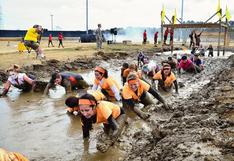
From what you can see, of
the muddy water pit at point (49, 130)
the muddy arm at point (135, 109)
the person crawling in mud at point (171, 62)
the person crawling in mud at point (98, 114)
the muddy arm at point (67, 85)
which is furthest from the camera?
the person crawling in mud at point (171, 62)

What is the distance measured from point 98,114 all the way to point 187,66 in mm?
10240

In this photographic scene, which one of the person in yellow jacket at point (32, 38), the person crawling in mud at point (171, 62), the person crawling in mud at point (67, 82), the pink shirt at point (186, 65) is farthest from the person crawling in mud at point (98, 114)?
the person in yellow jacket at point (32, 38)

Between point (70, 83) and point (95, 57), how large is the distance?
9.78m

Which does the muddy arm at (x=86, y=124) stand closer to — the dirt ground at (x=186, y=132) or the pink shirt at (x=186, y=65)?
the dirt ground at (x=186, y=132)

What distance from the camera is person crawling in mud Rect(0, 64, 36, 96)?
1054cm

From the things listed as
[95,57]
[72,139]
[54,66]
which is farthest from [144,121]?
[95,57]

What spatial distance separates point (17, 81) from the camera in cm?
1068

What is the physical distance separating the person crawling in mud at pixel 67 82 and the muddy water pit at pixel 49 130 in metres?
0.28

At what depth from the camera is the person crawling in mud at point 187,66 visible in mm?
15102

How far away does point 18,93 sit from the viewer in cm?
1103

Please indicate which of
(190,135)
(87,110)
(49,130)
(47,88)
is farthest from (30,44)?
(190,135)

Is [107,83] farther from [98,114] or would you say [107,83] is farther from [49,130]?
[98,114]

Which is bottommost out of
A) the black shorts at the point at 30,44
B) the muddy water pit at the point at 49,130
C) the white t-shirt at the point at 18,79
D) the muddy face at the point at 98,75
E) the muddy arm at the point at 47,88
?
the muddy water pit at the point at 49,130

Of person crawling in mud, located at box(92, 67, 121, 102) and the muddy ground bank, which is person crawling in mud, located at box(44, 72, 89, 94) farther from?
the muddy ground bank
